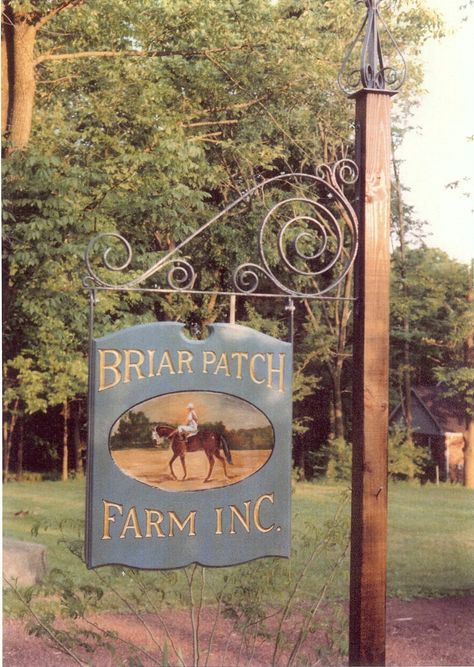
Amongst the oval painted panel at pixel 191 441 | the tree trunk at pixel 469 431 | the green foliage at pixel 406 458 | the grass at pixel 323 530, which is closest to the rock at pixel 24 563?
the grass at pixel 323 530

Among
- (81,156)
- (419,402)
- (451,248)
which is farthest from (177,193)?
(419,402)

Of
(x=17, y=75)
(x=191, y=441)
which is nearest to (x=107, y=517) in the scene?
(x=191, y=441)

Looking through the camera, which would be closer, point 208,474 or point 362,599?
point 208,474

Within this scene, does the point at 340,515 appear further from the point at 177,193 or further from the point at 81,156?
the point at 81,156

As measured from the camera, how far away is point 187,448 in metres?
2.85

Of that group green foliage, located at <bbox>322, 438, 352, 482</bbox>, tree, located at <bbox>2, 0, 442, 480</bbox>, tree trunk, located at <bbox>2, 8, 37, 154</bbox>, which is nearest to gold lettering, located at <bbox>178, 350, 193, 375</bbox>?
tree, located at <bbox>2, 0, 442, 480</bbox>

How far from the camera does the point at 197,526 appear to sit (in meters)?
2.87

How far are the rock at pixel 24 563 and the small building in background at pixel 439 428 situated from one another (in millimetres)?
4830

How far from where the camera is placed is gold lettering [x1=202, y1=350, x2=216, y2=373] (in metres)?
2.86

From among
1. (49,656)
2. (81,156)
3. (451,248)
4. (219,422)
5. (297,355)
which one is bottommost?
(49,656)

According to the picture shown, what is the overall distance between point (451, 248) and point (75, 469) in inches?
216

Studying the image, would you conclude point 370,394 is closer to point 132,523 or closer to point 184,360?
point 184,360

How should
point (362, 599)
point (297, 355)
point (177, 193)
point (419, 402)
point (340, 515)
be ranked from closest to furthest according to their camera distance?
point (362, 599), point (340, 515), point (177, 193), point (419, 402), point (297, 355)

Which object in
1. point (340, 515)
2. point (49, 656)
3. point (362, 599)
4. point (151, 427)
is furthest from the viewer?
point (49, 656)
